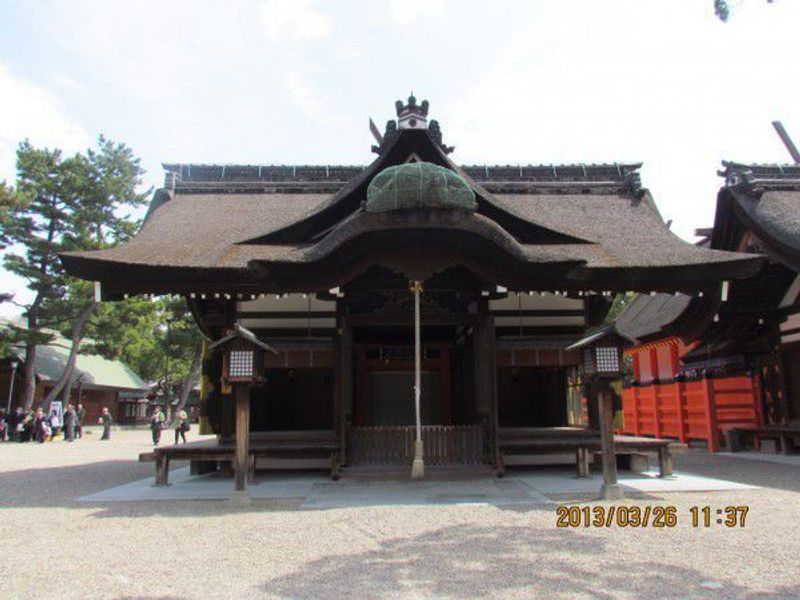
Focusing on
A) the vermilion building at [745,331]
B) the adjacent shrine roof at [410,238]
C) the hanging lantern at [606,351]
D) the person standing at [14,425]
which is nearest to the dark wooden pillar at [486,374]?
the adjacent shrine roof at [410,238]

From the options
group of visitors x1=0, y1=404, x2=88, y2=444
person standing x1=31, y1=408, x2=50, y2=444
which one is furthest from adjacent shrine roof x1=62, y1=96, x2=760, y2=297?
group of visitors x1=0, y1=404, x2=88, y2=444

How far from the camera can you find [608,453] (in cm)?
782

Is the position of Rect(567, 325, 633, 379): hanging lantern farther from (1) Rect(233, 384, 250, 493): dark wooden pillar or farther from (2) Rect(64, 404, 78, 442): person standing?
(2) Rect(64, 404, 78, 442): person standing

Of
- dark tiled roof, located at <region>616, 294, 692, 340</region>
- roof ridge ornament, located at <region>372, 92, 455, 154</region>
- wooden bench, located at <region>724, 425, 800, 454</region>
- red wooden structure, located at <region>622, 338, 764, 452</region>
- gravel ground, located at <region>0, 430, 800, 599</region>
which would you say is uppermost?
roof ridge ornament, located at <region>372, 92, 455, 154</region>

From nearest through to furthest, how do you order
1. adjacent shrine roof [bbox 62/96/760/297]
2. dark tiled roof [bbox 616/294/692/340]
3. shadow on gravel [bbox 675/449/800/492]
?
adjacent shrine roof [bbox 62/96/760/297] → shadow on gravel [bbox 675/449/800/492] → dark tiled roof [bbox 616/294/692/340]

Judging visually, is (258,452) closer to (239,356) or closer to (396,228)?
(239,356)

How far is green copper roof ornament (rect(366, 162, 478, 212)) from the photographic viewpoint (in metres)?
8.66

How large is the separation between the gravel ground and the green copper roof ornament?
435cm

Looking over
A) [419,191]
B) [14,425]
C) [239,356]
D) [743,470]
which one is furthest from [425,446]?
[14,425]

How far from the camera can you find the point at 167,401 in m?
47.3

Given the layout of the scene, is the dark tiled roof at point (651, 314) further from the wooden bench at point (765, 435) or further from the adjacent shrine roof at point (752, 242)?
the wooden bench at point (765, 435)

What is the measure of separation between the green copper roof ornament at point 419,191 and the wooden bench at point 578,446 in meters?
4.38

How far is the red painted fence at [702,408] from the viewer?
15.0m

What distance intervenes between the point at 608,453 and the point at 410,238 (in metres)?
4.29
